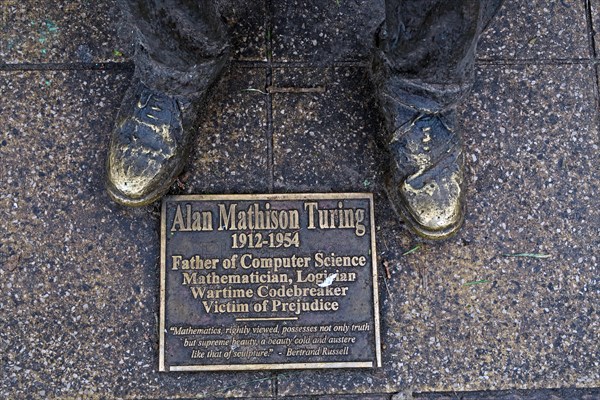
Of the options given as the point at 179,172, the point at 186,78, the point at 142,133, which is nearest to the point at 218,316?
the point at 179,172

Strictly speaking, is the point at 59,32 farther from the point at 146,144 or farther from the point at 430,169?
the point at 430,169

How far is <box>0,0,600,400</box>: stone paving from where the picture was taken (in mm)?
2305

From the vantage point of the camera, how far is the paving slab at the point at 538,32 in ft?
8.32

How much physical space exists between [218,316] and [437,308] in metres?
0.84

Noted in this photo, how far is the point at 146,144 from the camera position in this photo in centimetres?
217

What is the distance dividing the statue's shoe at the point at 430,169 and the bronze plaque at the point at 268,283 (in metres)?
0.24

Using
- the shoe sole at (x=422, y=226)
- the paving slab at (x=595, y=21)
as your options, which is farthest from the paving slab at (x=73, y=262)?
the paving slab at (x=595, y=21)

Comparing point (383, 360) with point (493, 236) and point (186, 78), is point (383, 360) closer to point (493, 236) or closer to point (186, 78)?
point (493, 236)

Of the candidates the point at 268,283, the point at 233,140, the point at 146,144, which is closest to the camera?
the point at 146,144

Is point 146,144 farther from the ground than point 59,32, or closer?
closer

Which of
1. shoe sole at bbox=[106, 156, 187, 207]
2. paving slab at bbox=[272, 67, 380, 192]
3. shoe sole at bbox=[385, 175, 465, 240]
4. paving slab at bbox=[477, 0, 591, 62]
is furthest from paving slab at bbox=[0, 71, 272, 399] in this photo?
paving slab at bbox=[477, 0, 591, 62]

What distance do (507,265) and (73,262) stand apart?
168 centimetres

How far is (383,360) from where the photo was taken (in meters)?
2.31

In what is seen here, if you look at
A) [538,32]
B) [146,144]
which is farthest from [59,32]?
[538,32]
